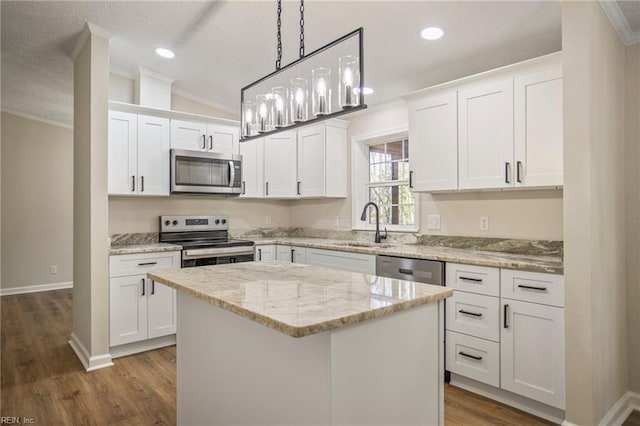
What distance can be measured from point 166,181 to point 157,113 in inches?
26.9

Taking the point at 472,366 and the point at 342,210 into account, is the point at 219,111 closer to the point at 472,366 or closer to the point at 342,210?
the point at 342,210

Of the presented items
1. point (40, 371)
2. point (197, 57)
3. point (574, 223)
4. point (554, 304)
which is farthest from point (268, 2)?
point (40, 371)

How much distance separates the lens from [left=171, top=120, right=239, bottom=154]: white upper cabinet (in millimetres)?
3994

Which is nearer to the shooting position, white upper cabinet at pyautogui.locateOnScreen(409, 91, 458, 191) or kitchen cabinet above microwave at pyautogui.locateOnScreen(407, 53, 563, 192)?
kitchen cabinet above microwave at pyautogui.locateOnScreen(407, 53, 563, 192)

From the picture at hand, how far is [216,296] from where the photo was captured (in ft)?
5.00

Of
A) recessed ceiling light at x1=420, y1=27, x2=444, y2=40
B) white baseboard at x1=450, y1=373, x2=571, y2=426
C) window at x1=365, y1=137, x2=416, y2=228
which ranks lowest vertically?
white baseboard at x1=450, y1=373, x2=571, y2=426

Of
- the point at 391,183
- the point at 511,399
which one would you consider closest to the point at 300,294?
the point at 511,399

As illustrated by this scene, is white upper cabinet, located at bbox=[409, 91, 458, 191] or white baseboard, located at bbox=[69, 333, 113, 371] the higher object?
white upper cabinet, located at bbox=[409, 91, 458, 191]

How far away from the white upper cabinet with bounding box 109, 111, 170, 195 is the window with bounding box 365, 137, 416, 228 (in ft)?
7.38

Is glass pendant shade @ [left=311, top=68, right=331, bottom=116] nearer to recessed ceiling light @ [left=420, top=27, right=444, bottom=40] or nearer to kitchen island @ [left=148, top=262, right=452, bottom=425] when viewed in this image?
kitchen island @ [left=148, top=262, right=452, bottom=425]

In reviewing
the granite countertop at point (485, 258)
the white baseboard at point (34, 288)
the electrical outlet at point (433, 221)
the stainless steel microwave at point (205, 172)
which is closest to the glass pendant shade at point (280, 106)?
the granite countertop at point (485, 258)

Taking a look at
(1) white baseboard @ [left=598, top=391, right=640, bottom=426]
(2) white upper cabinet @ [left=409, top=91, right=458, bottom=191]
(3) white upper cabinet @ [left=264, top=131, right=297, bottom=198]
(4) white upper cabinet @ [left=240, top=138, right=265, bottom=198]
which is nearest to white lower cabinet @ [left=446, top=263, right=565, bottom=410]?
(1) white baseboard @ [left=598, top=391, right=640, bottom=426]

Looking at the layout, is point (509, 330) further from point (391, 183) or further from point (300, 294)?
point (391, 183)

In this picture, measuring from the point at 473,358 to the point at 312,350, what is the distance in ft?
5.85
